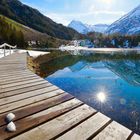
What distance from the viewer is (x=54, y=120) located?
13.7 feet

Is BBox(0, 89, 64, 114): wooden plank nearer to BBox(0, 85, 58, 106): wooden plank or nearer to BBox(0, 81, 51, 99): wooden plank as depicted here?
BBox(0, 85, 58, 106): wooden plank

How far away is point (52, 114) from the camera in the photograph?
14.7 feet

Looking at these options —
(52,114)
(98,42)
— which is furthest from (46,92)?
(98,42)

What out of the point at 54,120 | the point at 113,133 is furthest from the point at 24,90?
the point at 113,133

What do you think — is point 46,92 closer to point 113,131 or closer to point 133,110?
point 113,131

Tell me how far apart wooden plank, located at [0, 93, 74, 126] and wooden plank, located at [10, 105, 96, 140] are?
647 millimetres

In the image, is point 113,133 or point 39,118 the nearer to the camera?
point 113,133

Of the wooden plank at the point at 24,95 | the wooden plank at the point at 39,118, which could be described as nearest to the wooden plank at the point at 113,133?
the wooden plank at the point at 39,118

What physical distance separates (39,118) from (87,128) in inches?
40.1

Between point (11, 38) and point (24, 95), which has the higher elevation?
point (24, 95)

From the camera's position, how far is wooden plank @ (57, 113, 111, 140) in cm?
354

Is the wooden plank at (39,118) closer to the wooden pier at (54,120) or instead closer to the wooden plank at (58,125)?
the wooden pier at (54,120)

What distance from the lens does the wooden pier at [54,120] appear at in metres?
3.57

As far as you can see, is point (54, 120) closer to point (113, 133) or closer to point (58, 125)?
point (58, 125)
